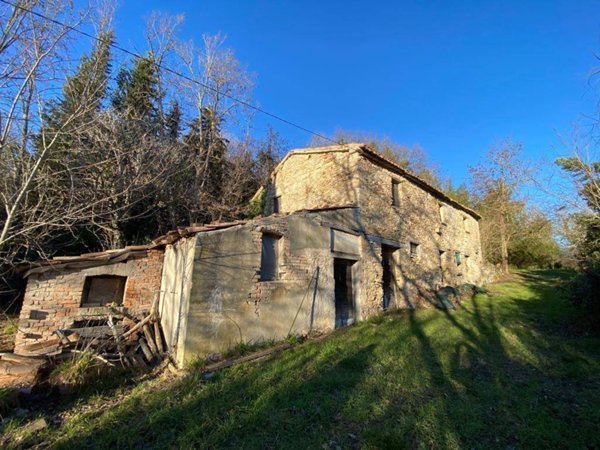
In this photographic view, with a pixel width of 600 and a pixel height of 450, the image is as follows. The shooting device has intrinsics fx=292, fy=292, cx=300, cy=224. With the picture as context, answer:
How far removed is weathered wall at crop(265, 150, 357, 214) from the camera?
9969 mm

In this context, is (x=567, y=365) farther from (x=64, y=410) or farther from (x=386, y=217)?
(x=64, y=410)

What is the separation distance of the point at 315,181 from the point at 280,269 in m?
4.71

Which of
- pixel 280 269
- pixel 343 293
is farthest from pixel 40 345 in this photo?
pixel 343 293

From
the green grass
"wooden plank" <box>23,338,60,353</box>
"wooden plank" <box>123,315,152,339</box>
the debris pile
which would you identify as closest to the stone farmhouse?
the debris pile

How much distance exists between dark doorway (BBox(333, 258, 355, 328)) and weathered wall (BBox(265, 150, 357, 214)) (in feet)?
6.77

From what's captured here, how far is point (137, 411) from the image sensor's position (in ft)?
13.9

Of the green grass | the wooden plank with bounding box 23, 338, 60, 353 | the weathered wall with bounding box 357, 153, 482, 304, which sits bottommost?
the green grass

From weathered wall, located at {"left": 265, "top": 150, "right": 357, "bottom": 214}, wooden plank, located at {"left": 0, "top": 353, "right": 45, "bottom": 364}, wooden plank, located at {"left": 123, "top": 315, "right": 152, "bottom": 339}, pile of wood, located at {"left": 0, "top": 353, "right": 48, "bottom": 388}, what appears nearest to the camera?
pile of wood, located at {"left": 0, "top": 353, "right": 48, "bottom": 388}

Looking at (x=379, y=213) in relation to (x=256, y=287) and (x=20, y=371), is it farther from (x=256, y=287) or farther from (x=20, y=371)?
(x=20, y=371)

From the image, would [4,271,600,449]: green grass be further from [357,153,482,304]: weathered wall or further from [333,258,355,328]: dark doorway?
[357,153,482,304]: weathered wall

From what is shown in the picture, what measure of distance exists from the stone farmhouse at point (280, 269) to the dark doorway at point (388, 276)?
4 cm

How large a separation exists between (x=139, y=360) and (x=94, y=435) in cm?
256

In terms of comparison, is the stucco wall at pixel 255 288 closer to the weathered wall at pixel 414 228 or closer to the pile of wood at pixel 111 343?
the pile of wood at pixel 111 343

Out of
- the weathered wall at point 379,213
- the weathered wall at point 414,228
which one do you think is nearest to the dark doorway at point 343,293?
the weathered wall at point 379,213
